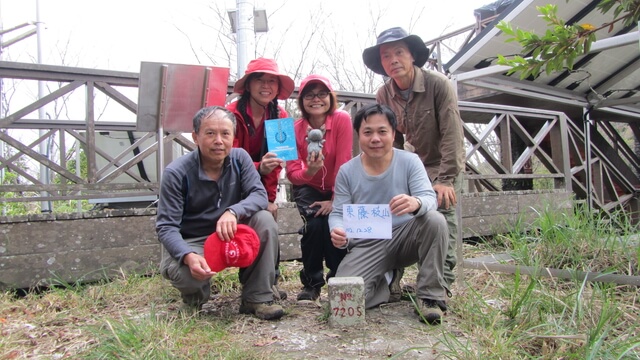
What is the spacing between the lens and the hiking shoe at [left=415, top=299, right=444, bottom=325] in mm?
2627

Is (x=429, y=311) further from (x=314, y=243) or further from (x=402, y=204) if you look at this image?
(x=314, y=243)

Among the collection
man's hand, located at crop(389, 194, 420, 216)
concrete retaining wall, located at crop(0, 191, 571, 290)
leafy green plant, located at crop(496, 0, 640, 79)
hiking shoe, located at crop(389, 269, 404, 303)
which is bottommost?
hiking shoe, located at crop(389, 269, 404, 303)

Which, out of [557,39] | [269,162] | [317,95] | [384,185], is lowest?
[384,185]

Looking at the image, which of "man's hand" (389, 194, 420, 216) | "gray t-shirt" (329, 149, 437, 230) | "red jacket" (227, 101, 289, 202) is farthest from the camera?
"red jacket" (227, 101, 289, 202)

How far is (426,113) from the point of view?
313cm

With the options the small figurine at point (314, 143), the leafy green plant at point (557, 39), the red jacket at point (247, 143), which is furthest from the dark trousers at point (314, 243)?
the leafy green plant at point (557, 39)

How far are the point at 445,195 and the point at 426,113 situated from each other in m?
0.56

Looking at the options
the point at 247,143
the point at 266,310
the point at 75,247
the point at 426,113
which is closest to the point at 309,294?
the point at 266,310

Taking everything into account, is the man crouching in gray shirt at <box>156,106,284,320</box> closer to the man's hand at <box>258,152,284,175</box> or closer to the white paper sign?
the man's hand at <box>258,152,284,175</box>

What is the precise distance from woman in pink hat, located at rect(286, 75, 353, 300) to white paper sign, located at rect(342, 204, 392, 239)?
41cm

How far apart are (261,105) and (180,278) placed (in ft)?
4.27

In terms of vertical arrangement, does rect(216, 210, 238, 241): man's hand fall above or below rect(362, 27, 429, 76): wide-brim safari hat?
below

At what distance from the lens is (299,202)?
132 inches

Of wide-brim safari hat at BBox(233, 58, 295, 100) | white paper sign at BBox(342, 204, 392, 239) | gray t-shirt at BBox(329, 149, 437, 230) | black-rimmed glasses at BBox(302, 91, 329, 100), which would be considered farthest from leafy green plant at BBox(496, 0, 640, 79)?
wide-brim safari hat at BBox(233, 58, 295, 100)
